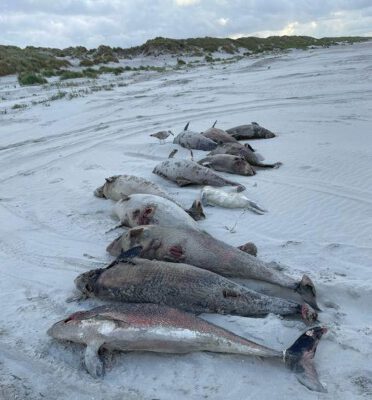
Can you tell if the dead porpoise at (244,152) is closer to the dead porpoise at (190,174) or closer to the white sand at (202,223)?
the white sand at (202,223)

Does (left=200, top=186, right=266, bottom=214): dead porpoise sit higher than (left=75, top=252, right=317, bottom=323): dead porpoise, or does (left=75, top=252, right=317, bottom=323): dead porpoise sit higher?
(left=75, top=252, right=317, bottom=323): dead porpoise

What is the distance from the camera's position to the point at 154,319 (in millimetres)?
4359

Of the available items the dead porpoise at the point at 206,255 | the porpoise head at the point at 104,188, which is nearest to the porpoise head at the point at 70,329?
the dead porpoise at the point at 206,255

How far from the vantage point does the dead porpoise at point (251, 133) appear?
12000 millimetres

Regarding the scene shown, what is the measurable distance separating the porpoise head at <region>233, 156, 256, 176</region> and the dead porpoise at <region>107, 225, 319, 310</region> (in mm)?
3636

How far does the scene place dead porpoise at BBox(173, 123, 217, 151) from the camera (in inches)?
448

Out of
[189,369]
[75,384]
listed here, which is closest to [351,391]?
[189,369]

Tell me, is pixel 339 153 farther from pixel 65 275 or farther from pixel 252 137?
pixel 65 275

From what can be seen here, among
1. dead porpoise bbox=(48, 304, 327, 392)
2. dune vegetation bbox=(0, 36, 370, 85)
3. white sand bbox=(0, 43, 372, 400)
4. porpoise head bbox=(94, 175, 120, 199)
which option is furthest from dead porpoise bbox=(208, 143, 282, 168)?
dune vegetation bbox=(0, 36, 370, 85)

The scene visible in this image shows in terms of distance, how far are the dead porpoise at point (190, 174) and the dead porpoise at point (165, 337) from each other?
14.6ft

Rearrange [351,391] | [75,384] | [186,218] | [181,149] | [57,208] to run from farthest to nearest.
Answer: [181,149] → [57,208] → [186,218] → [75,384] → [351,391]

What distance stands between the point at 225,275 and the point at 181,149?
261 inches

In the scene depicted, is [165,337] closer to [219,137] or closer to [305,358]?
[305,358]

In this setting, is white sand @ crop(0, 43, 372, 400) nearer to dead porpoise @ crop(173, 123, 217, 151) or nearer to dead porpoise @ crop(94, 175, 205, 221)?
dead porpoise @ crop(94, 175, 205, 221)
